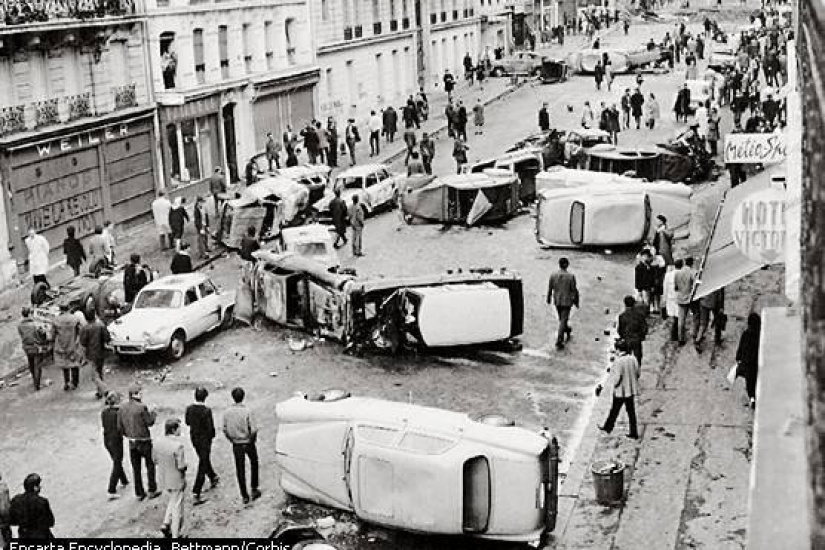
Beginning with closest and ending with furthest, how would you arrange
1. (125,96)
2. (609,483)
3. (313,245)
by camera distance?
(609,483) < (313,245) < (125,96)

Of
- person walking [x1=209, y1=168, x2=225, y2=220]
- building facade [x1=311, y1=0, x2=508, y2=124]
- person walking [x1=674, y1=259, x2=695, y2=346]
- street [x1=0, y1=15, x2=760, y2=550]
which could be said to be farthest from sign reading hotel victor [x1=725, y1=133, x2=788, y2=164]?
building facade [x1=311, y1=0, x2=508, y2=124]

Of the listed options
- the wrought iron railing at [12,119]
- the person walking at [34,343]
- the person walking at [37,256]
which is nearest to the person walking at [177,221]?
the person walking at [37,256]

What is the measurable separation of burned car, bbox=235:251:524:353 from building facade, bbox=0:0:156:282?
365 inches

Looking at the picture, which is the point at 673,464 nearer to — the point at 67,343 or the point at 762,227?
the point at 762,227

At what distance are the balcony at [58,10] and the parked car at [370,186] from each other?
23.6 ft

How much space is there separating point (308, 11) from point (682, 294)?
27346 mm

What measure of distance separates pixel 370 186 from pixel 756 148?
12010 millimetres

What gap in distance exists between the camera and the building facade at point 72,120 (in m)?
27.6

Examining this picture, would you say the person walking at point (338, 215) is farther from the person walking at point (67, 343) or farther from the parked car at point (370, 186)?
the person walking at point (67, 343)

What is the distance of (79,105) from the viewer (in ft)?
99.7

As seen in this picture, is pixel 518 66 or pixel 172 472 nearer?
pixel 172 472

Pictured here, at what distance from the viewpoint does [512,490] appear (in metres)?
12.9

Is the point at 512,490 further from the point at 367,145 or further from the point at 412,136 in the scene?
the point at 367,145

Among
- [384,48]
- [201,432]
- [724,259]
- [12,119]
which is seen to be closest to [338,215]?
[12,119]
